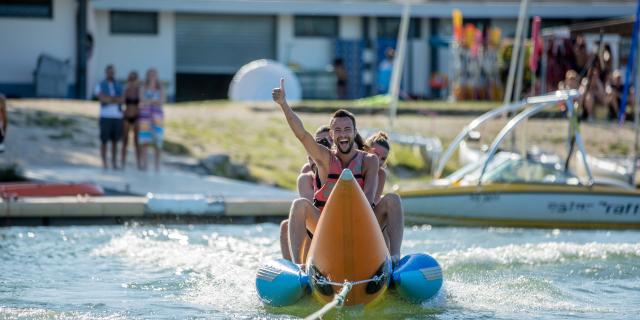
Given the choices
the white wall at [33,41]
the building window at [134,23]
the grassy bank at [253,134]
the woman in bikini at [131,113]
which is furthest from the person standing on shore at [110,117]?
the building window at [134,23]

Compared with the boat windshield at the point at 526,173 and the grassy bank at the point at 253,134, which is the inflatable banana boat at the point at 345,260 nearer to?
the boat windshield at the point at 526,173

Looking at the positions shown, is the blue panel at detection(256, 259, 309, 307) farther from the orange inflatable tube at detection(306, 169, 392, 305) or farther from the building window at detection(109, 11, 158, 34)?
the building window at detection(109, 11, 158, 34)

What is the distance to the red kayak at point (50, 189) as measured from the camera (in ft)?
47.2

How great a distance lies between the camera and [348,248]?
27.1 ft

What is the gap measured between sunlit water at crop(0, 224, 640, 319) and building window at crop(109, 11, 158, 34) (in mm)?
18254

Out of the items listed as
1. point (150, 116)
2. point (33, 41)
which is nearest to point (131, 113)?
point (150, 116)

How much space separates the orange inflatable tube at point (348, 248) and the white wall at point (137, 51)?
2347 centimetres

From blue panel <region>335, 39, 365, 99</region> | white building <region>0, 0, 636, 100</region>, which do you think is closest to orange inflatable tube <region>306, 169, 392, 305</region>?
white building <region>0, 0, 636, 100</region>

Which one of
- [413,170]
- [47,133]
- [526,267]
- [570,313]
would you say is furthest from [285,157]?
[570,313]

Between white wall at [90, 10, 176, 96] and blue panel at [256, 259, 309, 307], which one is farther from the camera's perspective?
white wall at [90, 10, 176, 96]

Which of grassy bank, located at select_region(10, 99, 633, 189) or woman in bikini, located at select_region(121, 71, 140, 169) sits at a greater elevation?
woman in bikini, located at select_region(121, 71, 140, 169)

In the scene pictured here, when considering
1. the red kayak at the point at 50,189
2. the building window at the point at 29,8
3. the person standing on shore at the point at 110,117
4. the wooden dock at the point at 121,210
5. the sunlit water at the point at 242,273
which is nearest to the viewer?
the sunlit water at the point at 242,273

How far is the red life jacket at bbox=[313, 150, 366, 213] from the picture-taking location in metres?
8.76

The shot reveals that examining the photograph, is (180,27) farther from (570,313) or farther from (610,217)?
(570,313)
